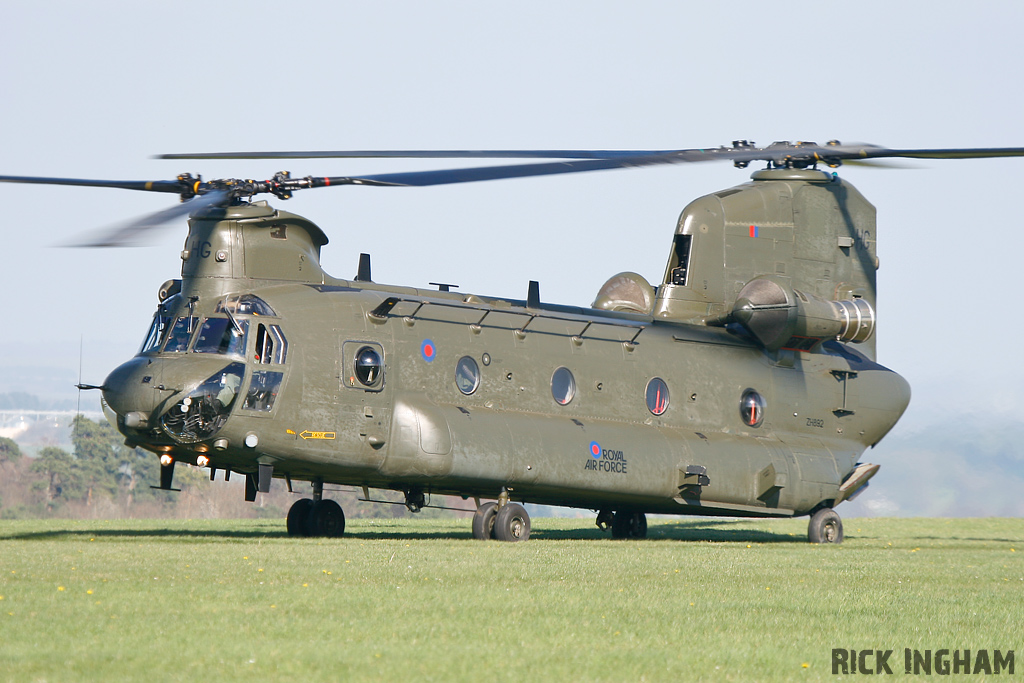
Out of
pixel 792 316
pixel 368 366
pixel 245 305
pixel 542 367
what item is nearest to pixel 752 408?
pixel 792 316

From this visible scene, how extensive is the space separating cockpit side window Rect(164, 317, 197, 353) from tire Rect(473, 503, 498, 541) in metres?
5.10

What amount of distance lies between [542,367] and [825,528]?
635 centimetres

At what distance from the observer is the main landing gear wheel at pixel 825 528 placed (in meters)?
22.7

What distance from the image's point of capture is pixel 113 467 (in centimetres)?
8025

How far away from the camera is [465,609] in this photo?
10.8m

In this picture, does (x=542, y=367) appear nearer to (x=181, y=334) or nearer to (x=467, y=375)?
(x=467, y=375)

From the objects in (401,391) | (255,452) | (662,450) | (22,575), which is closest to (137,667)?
(22,575)

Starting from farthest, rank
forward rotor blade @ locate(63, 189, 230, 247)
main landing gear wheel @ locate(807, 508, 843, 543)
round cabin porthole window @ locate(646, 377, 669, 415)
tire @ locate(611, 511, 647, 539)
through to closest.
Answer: tire @ locate(611, 511, 647, 539), main landing gear wheel @ locate(807, 508, 843, 543), round cabin porthole window @ locate(646, 377, 669, 415), forward rotor blade @ locate(63, 189, 230, 247)

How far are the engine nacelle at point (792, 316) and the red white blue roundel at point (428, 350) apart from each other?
22.0 ft

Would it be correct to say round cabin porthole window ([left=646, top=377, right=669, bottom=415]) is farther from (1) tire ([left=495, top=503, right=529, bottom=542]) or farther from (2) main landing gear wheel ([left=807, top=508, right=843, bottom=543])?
(1) tire ([left=495, top=503, right=529, bottom=542])

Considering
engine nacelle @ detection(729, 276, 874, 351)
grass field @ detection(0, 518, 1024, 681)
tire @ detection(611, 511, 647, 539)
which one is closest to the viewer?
grass field @ detection(0, 518, 1024, 681)

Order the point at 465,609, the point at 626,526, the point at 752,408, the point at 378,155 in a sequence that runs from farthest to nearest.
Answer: the point at 752,408
the point at 626,526
the point at 378,155
the point at 465,609

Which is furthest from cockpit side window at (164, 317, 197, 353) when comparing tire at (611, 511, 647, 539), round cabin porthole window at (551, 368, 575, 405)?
tire at (611, 511, 647, 539)

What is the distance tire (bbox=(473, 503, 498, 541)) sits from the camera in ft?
63.8
